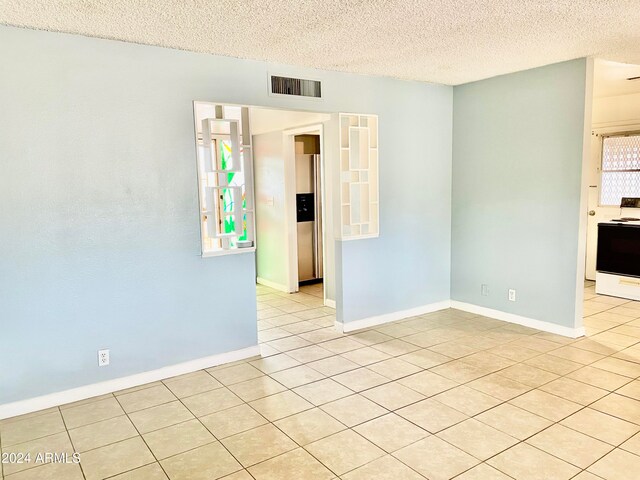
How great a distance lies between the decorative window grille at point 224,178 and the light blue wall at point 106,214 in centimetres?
11

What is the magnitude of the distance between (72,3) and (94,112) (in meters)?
0.81

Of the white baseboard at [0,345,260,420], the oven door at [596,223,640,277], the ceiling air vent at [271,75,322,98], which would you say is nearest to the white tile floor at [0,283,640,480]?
the white baseboard at [0,345,260,420]

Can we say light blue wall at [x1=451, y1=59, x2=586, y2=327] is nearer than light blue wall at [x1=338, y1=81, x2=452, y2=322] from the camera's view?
Yes

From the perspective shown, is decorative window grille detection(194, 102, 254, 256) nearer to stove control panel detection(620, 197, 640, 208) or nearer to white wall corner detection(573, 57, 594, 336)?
white wall corner detection(573, 57, 594, 336)

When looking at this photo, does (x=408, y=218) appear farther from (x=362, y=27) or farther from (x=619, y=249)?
(x=619, y=249)

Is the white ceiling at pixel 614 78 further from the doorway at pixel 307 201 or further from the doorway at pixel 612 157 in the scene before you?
the doorway at pixel 307 201

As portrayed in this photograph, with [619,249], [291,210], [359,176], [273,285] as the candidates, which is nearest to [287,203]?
[291,210]

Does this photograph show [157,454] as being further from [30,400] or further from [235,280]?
[235,280]

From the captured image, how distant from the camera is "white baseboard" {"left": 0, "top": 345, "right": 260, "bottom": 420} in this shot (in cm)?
314

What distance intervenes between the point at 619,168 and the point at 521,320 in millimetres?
3060

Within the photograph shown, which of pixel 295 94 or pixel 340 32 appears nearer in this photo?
pixel 340 32

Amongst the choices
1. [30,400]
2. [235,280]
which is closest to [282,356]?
[235,280]

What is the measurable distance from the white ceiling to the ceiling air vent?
8.73ft

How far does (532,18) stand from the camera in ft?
9.96
